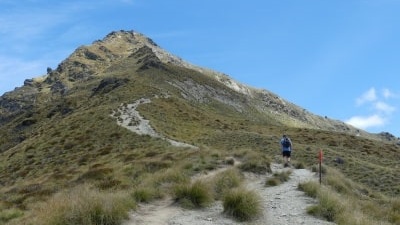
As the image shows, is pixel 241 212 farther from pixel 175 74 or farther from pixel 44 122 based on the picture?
pixel 175 74

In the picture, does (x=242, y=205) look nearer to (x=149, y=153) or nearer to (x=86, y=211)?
(x=86, y=211)

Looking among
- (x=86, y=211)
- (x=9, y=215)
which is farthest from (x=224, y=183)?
(x=9, y=215)

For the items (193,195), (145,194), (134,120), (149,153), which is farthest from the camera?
(134,120)

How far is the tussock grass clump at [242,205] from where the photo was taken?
1560cm

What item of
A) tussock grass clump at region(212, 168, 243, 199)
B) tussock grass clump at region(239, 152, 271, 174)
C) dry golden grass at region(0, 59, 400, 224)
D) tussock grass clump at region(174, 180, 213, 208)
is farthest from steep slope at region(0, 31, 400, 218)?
tussock grass clump at region(174, 180, 213, 208)

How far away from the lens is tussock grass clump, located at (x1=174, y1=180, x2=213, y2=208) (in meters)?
17.1

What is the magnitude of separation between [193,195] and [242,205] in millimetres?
2286

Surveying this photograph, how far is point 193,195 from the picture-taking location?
57.2ft

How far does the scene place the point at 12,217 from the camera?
764 inches

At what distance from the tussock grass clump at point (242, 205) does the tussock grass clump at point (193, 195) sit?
1.16 m

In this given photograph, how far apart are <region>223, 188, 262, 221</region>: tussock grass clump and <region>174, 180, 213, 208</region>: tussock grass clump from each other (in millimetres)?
1161

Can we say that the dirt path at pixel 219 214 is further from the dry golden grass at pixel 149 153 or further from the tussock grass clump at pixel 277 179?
the tussock grass clump at pixel 277 179

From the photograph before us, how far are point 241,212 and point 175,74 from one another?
122708mm

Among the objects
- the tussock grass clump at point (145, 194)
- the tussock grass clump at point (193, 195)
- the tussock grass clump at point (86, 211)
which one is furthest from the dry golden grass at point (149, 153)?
the tussock grass clump at point (86, 211)
